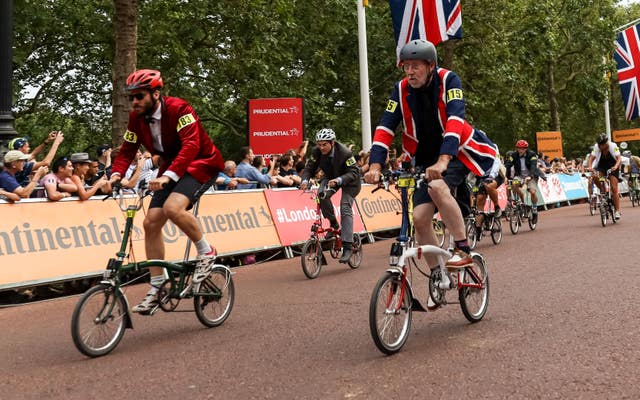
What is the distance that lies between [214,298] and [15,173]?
4.82 m

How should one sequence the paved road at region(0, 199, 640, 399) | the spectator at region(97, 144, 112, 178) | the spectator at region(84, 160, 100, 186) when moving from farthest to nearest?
1. the spectator at region(97, 144, 112, 178)
2. the spectator at region(84, 160, 100, 186)
3. the paved road at region(0, 199, 640, 399)

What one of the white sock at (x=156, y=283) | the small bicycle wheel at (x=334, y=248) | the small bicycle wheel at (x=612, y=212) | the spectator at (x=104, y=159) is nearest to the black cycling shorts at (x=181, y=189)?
the white sock at (x=156, y=283)

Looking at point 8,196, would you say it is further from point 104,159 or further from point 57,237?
point 104,159

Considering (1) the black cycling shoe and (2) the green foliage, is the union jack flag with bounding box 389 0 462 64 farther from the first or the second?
(1) the black cycling shoe

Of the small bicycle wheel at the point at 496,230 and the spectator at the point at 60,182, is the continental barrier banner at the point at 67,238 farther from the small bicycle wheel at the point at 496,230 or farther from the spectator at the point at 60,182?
the small bicycle wheel at the point at 496,230

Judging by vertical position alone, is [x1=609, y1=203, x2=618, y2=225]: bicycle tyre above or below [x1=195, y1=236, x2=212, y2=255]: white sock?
below

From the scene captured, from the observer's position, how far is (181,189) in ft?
20.5

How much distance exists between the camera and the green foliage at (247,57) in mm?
25125

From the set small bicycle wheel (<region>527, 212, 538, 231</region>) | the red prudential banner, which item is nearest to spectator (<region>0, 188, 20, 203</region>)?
the red prudential banner

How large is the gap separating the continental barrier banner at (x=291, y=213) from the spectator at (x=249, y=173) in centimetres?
36

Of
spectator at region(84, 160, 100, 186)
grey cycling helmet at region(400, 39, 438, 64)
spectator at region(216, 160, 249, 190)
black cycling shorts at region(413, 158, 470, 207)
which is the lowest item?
black cycling shorts at region(413, 158, 470, 207)

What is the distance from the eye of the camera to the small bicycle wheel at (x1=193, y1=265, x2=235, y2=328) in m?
6.52

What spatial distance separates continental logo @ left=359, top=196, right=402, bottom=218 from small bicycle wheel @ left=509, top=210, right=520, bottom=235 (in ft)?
7.86

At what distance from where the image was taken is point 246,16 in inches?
983
